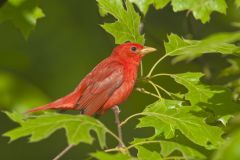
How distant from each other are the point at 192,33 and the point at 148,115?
2.62 metres

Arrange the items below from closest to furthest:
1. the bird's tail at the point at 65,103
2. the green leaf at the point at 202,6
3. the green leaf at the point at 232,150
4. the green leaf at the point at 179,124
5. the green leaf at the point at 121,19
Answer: the green leaf at the point at 232,150, the green leaf at the point at 179,124, the green leaf at the point at 121,19, the green leaf at the point at 202,6, the bird's tail at the point at 65,103

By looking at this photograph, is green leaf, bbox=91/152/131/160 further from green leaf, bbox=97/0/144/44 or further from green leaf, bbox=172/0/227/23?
green leaf, bbox=172/0/227/23

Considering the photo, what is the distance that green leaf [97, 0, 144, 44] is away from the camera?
4.74 meters

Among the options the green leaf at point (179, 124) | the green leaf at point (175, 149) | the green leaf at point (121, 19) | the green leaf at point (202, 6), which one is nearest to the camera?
the green leaf at point (175, 149)

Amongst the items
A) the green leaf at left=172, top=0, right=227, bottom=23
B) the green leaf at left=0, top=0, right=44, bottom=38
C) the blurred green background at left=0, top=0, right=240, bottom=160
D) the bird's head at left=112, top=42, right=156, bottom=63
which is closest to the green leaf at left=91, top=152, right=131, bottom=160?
the green leaf at left=172, top=0, right=227, bottom=23

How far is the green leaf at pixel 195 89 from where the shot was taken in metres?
4.39

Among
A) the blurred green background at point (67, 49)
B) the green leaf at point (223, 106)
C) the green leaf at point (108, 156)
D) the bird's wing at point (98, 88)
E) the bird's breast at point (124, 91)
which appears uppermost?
the green leaf at point (108, 156)

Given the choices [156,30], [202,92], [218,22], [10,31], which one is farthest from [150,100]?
[202,92]

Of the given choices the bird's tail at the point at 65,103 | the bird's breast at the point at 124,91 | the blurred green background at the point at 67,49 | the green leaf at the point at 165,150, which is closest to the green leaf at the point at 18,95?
the bird's tail at the point at 65,103

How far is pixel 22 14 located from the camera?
5.96 m

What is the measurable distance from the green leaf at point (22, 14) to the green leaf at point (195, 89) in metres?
1.83

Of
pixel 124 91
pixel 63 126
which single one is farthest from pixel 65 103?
pixel 63 126

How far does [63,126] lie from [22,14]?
9.00ft

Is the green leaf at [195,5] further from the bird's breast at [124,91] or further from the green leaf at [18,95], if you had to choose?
the green leaf at [18,95]
